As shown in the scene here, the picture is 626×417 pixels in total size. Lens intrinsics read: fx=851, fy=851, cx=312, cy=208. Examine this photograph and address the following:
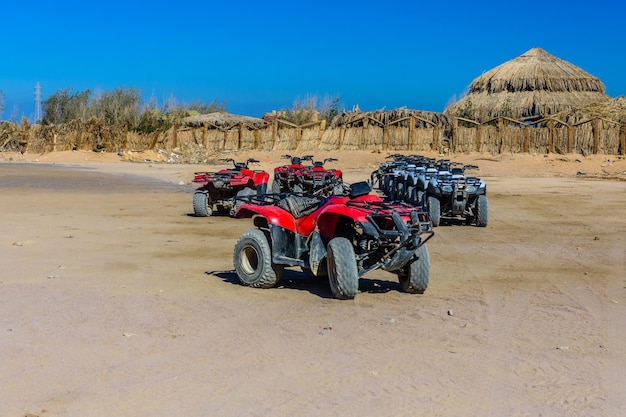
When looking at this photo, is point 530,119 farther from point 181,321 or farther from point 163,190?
point 181,321

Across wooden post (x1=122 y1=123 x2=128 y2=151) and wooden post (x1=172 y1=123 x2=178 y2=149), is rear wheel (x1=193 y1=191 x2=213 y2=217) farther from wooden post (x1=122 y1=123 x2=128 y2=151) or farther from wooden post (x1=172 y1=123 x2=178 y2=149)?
wooden post (x1=122 y1=123 x2=128 y2=151)

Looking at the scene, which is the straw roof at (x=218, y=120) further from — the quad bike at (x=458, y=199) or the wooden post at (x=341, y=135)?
the quad bike at (x=458, y=199)

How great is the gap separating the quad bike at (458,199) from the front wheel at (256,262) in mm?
6980

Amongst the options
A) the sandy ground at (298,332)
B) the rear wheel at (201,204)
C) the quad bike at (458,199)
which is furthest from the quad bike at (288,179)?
the sandy ground at (298,332)

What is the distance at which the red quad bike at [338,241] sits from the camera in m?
8.27

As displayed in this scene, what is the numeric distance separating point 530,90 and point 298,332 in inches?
1590

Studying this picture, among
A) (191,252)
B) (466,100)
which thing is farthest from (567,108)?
(191,252)

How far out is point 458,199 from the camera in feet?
51.9

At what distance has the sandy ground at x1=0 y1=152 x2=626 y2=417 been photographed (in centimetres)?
528

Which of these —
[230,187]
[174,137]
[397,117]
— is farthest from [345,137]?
[230,187]

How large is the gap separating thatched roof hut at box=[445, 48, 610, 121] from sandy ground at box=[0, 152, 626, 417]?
1209 inches

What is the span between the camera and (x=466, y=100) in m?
46.4

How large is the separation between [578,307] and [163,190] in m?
17.5

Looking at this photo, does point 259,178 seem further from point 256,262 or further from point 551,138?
point 551,138
